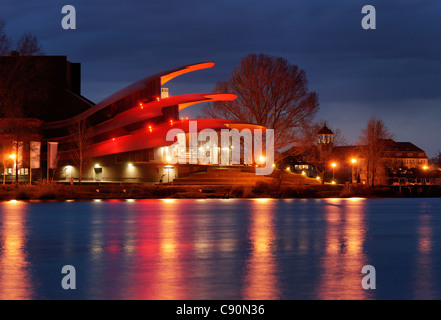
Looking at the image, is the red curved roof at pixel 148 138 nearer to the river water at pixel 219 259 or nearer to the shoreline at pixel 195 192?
the shoreline at pixel 195 192

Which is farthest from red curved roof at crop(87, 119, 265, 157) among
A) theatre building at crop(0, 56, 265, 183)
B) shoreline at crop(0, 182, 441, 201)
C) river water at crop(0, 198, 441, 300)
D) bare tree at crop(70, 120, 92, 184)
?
river water at crop(0, 198, 441, 300)

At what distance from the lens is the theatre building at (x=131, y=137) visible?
58594mm

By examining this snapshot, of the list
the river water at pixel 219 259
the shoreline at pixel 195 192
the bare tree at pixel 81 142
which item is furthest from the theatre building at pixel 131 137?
the river water at pixel 219 259

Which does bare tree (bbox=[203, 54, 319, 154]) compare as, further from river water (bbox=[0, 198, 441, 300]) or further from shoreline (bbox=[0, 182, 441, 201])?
river water (bbox=[0, 198, 441, 300])

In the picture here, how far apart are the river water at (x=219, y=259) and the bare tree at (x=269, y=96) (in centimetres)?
3671

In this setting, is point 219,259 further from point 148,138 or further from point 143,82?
point 143,82

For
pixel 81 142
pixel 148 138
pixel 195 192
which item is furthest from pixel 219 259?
pixel 148 138

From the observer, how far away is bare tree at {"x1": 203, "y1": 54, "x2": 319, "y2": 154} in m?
56.1

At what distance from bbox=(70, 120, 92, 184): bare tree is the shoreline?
1645 centimetres

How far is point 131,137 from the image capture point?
6072 cm

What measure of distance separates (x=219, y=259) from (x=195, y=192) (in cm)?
3146
